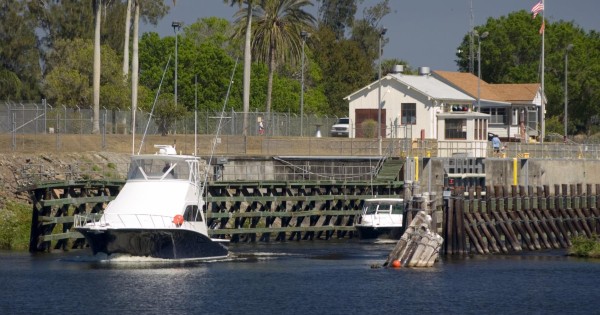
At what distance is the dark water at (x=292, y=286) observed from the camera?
4441 centimetres

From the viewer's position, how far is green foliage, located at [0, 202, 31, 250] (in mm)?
60737

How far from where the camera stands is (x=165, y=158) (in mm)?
54344

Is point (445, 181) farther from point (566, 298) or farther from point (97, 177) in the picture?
point (566, 298)

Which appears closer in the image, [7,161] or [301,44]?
[7,161]

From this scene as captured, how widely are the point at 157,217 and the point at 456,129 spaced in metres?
44.2

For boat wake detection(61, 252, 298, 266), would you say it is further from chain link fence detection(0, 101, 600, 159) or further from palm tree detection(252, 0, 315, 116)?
palm tree detection(252, 0, 315, 116)

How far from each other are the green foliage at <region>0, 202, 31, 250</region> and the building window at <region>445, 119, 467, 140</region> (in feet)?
124

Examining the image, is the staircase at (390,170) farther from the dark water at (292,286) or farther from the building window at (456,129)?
the dark water at (292,286)

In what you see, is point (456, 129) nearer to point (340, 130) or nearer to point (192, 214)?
point (340, 130)

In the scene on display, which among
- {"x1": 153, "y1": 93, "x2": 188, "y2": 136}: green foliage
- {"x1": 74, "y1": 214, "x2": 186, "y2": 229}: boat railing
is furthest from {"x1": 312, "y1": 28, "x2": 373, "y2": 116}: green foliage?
{"x1": 74, "y1": 214, "x2": 186, "y2": 229}: boat railing

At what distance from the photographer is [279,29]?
9481cm

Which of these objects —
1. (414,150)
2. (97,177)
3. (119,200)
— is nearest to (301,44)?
(414,150)

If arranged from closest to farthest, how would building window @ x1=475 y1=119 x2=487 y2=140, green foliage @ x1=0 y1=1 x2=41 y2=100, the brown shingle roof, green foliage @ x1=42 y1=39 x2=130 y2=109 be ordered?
building window @ x1=475 y1=119 x2=487 y2=140, green foliage @ x1=42 y1=39 x2=130 y2=109, the brown shingle roof, green foliage @ x1=0 y1=1 x2=41 y2=100

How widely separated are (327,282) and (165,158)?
348 inches
